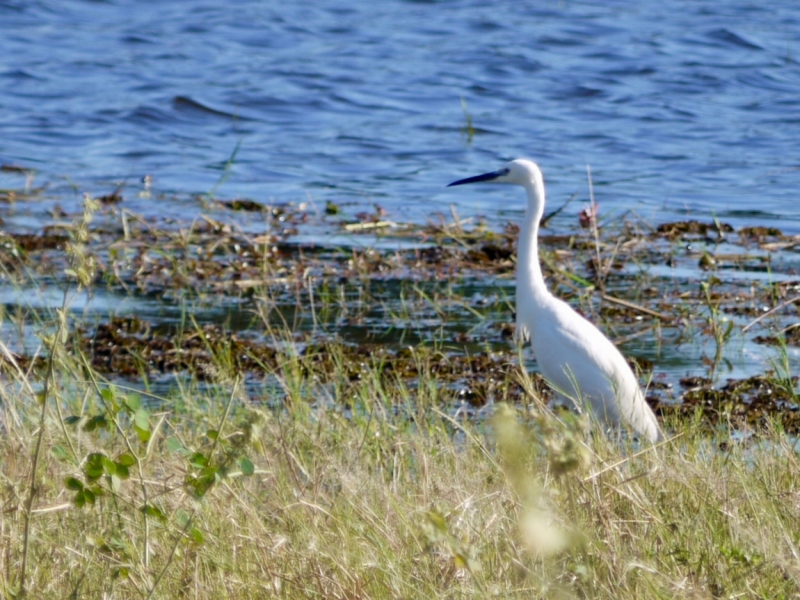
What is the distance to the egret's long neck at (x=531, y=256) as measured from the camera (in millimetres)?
4973

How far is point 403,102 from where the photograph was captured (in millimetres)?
12516

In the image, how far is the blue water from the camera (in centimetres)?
924

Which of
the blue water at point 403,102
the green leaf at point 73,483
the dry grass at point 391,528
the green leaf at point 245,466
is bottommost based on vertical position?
the blue water at point 403,102

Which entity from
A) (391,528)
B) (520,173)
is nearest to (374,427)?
(391,528)

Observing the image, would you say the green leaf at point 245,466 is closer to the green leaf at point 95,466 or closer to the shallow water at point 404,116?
the green leaf at point 95,466

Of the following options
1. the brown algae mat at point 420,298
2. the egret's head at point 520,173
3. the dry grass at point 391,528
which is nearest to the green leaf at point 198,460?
the dry grass at point 391,528

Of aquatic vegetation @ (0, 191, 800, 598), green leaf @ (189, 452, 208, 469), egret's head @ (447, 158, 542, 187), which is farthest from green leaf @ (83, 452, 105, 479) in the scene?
egret's head @ (447, 158, 542, 187)

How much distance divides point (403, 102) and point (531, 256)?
25.2ft

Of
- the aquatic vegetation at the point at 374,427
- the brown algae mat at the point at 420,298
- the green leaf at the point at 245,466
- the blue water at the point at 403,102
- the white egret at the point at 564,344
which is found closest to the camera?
the green leaf at the point at 245,466

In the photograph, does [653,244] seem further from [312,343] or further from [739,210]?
[312,343]

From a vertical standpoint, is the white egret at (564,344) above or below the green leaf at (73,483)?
below

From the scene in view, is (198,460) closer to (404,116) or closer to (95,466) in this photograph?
(95,466)

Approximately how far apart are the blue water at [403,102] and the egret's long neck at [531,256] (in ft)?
7.64

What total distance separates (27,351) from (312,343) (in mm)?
1244
